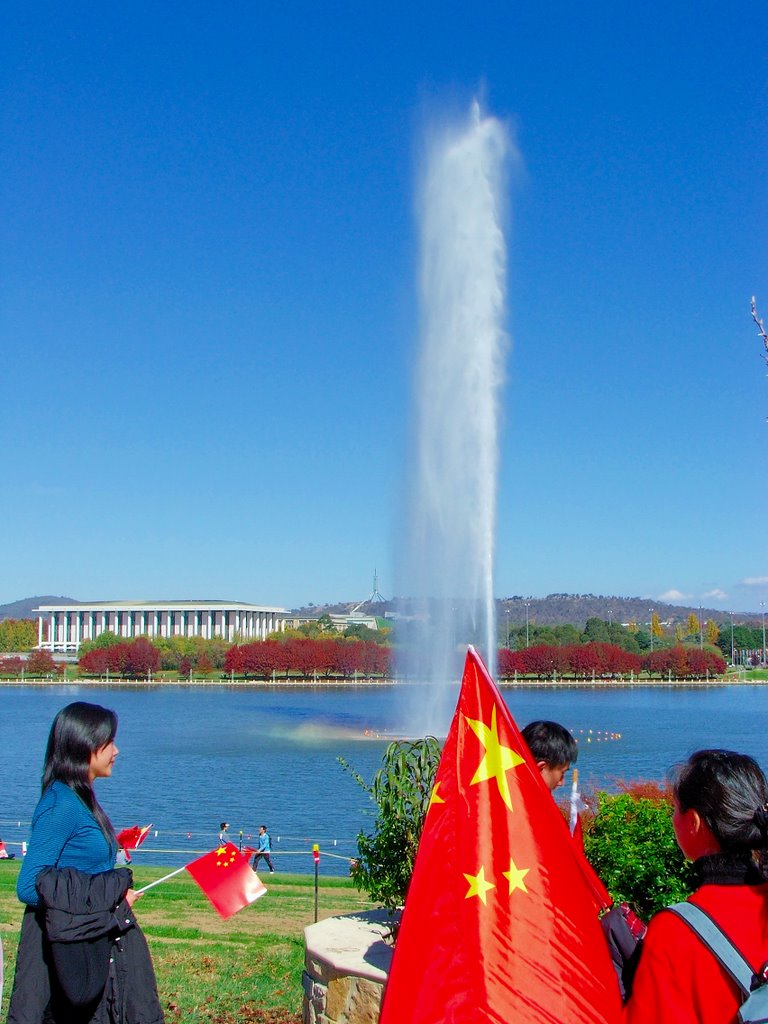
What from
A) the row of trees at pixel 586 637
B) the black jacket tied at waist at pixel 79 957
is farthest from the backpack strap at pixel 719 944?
the row of trees at pixel 586 637

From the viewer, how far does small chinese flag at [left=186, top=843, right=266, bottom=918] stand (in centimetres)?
632

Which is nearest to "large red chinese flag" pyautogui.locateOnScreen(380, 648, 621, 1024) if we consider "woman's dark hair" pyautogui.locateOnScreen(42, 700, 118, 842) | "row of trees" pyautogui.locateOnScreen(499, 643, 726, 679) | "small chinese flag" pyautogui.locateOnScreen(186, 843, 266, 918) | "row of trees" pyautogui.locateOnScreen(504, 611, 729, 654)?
"woman's dark hair" pyautogui.locateOnScreen(42, 700, 118, 842)

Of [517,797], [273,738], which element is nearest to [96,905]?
[517,797]

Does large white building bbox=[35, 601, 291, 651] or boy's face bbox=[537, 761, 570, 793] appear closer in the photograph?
boy's face bbox=[537, 761, 570, 793]

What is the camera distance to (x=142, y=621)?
542 ft

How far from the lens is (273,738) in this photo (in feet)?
159

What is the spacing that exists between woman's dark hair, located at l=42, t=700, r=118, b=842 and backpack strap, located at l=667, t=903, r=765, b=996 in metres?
2.11

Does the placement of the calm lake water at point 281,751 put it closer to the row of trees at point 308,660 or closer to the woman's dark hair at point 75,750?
the woman's dark hair at point 75,750

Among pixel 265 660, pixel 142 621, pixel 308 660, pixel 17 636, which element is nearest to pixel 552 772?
pixel 308 660

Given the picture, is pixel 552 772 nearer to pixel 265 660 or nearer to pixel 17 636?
pixel 265 660

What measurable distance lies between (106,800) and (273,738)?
2071 centimetres

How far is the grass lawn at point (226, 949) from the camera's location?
6504 mm

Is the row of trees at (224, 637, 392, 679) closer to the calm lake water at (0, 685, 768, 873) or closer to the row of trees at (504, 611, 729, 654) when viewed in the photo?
the row of trees at (504, 611, 729, 654)

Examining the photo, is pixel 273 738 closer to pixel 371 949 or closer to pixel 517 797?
pixel 371 949
